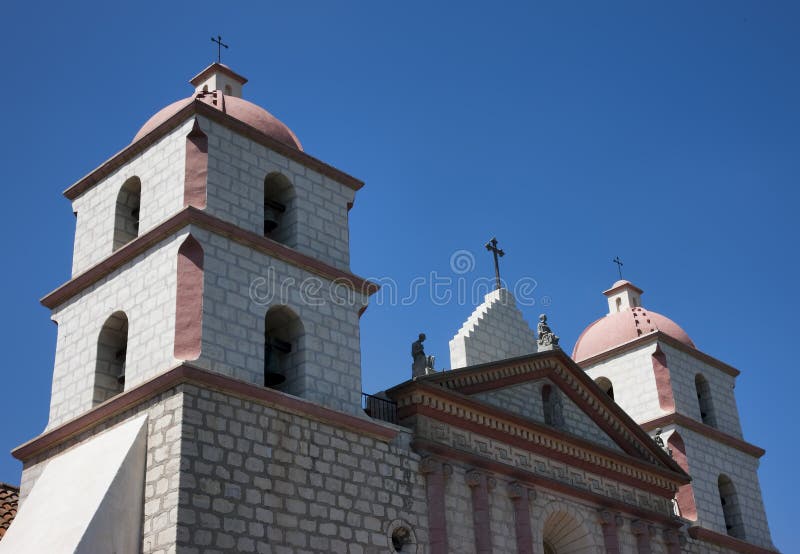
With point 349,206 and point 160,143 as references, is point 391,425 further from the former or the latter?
point 160,143

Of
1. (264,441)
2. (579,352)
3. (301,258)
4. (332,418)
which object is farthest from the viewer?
(579,352)

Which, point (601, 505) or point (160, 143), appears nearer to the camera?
point (160, 143)

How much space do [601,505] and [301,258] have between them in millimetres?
7472

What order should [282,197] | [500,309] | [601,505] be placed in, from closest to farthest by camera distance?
1. [282,197]
2. [601,505]
3. [500,309]

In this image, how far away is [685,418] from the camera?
78.4ft

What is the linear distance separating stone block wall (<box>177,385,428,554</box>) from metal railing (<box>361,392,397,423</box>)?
651mm

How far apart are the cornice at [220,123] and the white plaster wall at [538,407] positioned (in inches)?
173

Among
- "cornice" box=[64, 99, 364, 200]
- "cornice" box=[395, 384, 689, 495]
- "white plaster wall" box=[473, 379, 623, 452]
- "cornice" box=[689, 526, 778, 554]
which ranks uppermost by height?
"cornice" box=[64, 99, 364, 200]

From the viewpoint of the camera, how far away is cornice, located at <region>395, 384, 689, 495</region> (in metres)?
17.2

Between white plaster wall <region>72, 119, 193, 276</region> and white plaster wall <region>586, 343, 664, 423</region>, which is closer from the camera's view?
white plaster wall <region>72, 119, 193, 276</region>

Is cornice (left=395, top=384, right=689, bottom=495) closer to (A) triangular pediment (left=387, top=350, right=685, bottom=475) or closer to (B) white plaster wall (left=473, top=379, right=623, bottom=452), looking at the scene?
(A) triangular pediment (left=387, top=350, right=685, bottom=475)

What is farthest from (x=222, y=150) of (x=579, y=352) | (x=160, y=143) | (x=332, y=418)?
(x=579, y=352)

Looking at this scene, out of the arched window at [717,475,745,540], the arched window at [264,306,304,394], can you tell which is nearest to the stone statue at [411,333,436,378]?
the arched window at [264,306,304,394]

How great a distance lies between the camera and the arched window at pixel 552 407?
20.0 meters
